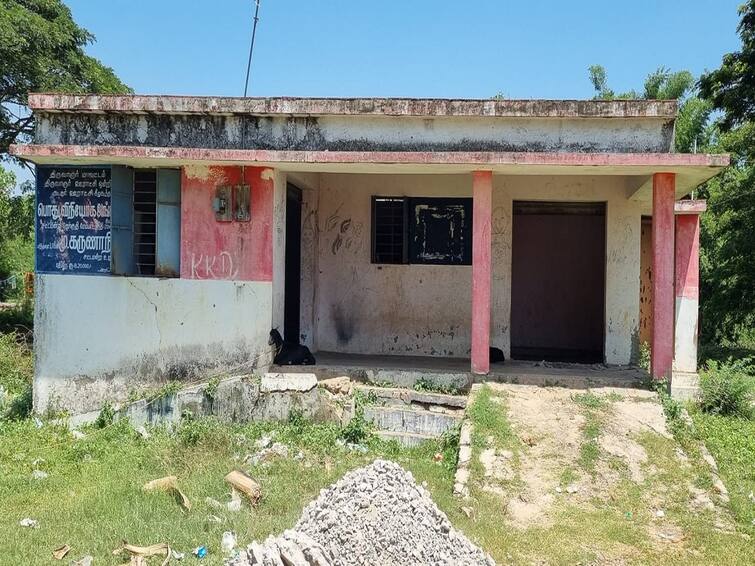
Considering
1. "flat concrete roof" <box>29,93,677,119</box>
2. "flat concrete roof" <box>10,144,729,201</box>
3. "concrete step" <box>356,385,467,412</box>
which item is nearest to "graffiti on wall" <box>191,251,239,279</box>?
"flat concrete roof" <box>10,144,729,201</box>

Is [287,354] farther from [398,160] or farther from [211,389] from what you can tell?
[398,160]

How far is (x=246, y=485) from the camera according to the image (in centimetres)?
598

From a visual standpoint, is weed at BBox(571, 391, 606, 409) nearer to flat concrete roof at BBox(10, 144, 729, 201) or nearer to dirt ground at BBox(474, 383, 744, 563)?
dirt ground at BBox(474, 383, 744, 563)

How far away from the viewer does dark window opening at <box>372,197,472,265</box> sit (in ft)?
34.1

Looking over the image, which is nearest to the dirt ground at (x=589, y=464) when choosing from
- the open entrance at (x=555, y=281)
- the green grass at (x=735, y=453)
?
the green grass at (x=735, y=453)

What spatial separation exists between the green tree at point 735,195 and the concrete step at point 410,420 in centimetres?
937

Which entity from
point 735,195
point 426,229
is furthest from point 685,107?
point 426,229

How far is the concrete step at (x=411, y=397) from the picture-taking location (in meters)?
8.23

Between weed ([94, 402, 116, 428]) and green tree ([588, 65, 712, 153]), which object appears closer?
weed ([94, 402, 116, 428])

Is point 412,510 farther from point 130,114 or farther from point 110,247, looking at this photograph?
point 130,114

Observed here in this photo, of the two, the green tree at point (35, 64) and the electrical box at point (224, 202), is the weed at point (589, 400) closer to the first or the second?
the electrical box at point (224, 202)

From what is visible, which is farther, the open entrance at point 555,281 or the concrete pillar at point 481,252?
the open entrance at point 555,281

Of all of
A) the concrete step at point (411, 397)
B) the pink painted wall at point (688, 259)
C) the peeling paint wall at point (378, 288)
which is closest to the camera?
the concrete step at point (411, 397)

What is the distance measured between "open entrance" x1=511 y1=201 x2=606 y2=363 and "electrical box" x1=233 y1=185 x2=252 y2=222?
6233mm
